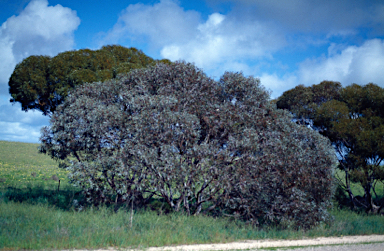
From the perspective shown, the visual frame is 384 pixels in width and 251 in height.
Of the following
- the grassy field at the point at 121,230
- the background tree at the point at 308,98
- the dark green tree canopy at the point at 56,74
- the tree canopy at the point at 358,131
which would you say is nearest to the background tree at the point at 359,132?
the tree canopy at the point at 358,131

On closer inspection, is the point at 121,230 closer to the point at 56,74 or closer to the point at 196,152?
the point at 196,152

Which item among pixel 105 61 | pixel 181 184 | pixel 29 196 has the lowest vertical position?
pixel 29 196

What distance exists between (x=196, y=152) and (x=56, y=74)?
1588 centimetres

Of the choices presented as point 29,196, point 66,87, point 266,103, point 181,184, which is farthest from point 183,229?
point 66,87

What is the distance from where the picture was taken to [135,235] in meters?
9.24

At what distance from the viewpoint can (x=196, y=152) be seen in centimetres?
1115

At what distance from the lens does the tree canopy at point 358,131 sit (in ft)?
54.4

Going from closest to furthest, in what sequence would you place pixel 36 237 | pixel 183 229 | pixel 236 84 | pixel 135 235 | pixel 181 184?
pixel 36 237 → pixel 135 235 → pixel 183 229 → pixel 181 184 → pixel 236 84

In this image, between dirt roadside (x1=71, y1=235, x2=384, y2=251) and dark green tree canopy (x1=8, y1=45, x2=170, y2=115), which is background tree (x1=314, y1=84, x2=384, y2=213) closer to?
dirt roadside (x1=71, y1=235, x2=384, y2=251)

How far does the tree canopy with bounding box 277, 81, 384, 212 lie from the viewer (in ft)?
54.4

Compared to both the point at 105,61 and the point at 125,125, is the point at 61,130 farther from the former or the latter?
the point at 105,61

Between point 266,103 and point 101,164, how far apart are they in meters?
8.88

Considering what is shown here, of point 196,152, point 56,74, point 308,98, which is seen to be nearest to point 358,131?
point 308,98

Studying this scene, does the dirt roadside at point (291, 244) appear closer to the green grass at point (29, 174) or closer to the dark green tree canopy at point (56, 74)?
the green grass at point (29, 174)
